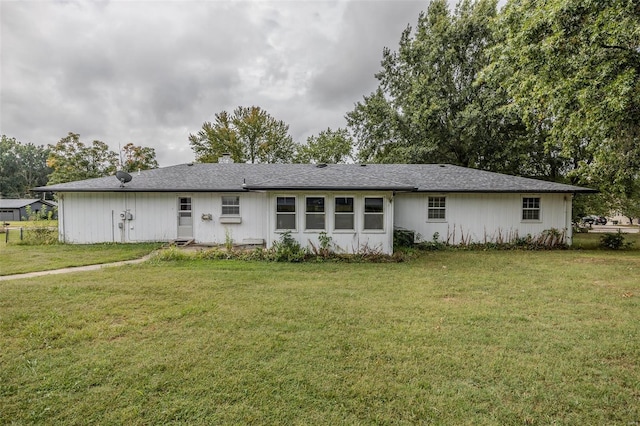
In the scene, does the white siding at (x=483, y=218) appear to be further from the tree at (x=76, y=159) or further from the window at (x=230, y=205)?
the tree at (x=76, y=159)

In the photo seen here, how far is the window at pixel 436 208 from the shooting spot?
1288 centimetres

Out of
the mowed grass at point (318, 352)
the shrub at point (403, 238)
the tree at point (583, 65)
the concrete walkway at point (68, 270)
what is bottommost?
the mowed grass at point (318, 352)

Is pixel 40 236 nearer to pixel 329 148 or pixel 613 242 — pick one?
pixel 329 148

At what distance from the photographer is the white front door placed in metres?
12.9

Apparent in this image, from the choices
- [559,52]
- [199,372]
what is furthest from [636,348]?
[559,52]

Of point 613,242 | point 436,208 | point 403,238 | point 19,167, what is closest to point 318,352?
point 403,238

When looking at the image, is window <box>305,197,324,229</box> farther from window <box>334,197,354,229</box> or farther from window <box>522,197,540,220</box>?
window <box>522,197,540,220</box>

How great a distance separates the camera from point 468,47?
20.3m

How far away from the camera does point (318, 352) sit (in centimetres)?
369

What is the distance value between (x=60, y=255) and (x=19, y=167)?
79857mm

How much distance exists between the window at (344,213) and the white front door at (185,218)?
22.6 ft

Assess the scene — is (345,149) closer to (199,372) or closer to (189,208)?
(189,208)

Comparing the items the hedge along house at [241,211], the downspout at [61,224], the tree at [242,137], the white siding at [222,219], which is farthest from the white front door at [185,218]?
the tree at [242,137]

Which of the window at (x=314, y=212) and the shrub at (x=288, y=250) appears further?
the window at (x=314, y=212)
